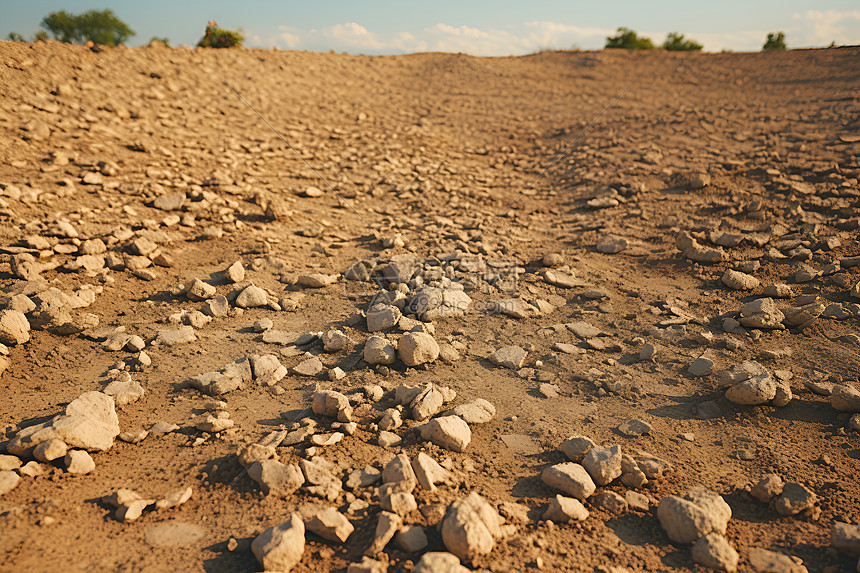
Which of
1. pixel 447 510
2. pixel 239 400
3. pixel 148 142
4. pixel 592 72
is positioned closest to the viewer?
pixel 447 510

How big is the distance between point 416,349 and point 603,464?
1.44 m

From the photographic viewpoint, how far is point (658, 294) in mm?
4602

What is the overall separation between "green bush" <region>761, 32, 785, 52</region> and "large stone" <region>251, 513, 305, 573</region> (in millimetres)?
18325

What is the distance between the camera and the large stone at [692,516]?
207cm

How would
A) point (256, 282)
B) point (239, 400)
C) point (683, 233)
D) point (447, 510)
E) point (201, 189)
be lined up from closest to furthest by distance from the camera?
point (447, 510) < point (239, 400) < point (256, 282) < point (683, 233) < point (201, 189)

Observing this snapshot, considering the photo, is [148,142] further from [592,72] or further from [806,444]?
[592,72]

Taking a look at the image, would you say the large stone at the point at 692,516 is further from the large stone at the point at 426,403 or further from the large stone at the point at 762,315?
the large stone at the point at 762,315

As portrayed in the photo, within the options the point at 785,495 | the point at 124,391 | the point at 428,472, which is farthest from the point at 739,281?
the point at 124,391

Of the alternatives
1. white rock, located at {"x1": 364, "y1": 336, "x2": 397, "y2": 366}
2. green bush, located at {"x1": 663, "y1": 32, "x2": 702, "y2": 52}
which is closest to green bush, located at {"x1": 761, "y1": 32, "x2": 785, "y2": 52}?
green bush, located at {"x1": 663, "y1": 32, "x2": 702, "y2": 52}

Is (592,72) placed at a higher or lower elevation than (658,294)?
higher

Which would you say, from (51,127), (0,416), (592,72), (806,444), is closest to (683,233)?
(806,444)

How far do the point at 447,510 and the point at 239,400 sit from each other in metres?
1.58

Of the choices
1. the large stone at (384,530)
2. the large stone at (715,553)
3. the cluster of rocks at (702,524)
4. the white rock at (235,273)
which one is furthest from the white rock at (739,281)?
the white rock at (235,273)

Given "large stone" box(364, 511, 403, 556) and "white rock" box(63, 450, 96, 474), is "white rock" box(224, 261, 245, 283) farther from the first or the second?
"large stone" box(364, 511, 403, 556)
